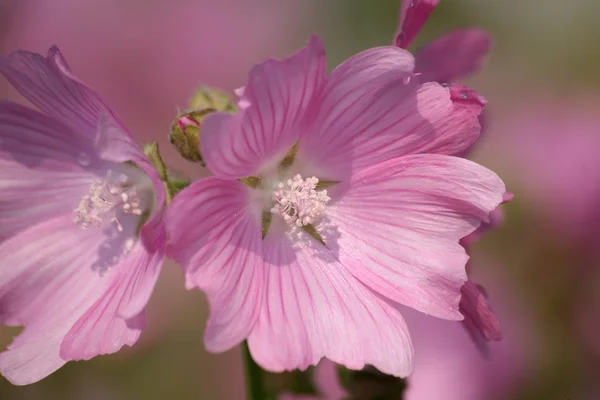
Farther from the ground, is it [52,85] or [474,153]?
[52,85]

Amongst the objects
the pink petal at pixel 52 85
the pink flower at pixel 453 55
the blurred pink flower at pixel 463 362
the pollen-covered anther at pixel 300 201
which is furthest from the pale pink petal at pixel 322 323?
the blurred pink flower at pixel 463 362

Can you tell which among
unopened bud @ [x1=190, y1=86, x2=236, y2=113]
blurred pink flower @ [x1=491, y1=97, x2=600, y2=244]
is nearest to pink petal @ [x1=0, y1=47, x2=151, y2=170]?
unopened bud @ [x1=190, y1=86, x2=236, y2=113]

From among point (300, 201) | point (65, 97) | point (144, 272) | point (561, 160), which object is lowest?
point (561, 160)

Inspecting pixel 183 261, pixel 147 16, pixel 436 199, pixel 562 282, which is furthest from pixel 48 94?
pixel 147 16

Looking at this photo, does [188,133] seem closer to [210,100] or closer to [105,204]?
[210,100]

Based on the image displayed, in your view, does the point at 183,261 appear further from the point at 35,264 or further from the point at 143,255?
the point at 35,264

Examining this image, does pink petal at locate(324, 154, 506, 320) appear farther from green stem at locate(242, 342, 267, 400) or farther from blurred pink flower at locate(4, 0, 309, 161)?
blurred pink flower at locate(4, 0, 309, 161)

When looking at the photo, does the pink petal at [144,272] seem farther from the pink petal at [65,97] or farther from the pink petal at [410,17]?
the pink petal at [410,17]

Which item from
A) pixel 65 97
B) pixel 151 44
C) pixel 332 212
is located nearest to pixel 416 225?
pixel 332 212
